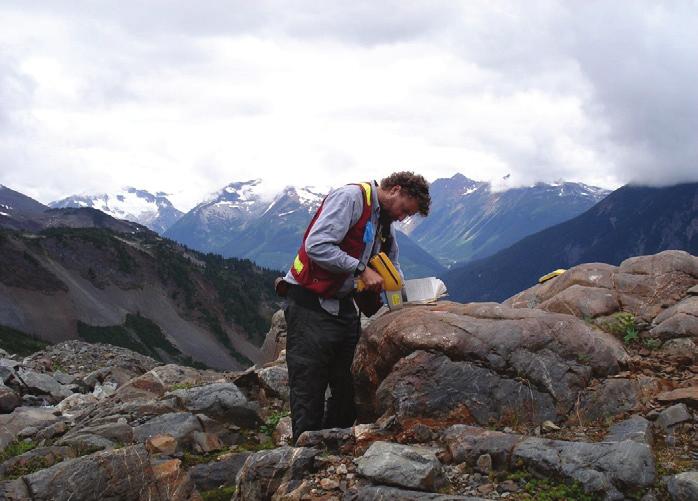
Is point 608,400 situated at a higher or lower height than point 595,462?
higher

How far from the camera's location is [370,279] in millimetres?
8234

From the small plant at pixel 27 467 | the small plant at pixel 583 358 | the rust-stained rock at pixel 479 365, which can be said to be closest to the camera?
the rust-stained rock at pixel 479 365

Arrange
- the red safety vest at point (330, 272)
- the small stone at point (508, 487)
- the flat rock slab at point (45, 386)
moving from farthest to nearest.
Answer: the flat rock slab at point (45, 386) → the red safety vest at point (330, 272) → the small stone at point (508, 487)

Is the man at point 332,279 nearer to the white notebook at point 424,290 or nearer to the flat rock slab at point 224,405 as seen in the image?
the white notebook at point 424,290

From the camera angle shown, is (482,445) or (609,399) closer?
(482,445)

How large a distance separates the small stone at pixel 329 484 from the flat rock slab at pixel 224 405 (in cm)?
535

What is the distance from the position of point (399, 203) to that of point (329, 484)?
3.79 m

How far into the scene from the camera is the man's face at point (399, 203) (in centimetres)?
832

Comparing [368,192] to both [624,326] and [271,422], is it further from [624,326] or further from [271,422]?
[271,422]

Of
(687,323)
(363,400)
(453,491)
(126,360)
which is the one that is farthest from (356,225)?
(126,360)

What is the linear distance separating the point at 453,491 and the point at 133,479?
4.26m

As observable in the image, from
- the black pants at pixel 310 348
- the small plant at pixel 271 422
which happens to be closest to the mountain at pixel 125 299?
the small plant at pixel 271 422

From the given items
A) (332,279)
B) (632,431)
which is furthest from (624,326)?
(332,279)

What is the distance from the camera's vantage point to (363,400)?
374 inches
